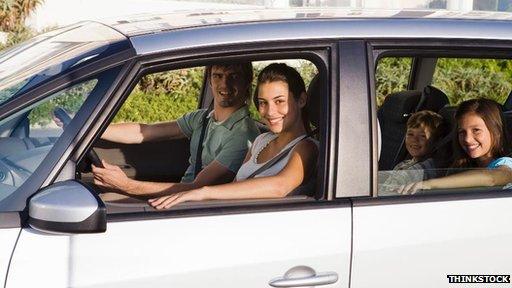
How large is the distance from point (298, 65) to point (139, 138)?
111 centimetres

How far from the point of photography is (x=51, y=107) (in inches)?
124

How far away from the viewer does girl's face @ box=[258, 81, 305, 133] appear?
3.60m

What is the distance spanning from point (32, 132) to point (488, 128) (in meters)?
1.72

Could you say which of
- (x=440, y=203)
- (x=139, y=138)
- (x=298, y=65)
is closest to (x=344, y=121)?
(x=440, y=203)

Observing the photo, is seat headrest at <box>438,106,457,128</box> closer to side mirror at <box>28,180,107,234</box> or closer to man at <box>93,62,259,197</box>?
man at <box>93,62,259,197</box>

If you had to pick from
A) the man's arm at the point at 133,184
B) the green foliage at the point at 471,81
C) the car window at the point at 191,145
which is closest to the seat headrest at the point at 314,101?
the car window at the point at 191,145

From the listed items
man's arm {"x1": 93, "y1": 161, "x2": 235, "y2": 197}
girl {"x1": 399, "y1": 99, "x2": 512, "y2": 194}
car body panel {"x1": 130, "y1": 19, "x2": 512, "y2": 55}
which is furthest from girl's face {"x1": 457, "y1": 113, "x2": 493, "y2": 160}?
man's arm {"x1": 93, "y1": 161, "x2": 235, "y2": 197}

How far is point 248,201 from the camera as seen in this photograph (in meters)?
3.17

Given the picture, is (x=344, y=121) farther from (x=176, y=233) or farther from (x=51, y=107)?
(x=51, y=107)

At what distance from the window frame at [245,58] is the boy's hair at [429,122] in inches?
37.4

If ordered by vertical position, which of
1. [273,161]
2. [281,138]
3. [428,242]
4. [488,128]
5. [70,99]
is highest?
[488,128]

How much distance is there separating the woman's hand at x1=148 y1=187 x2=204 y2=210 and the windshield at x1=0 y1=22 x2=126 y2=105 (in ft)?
1.65

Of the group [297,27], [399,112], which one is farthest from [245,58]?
[399,112]

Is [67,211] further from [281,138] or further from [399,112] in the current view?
[399,112]
